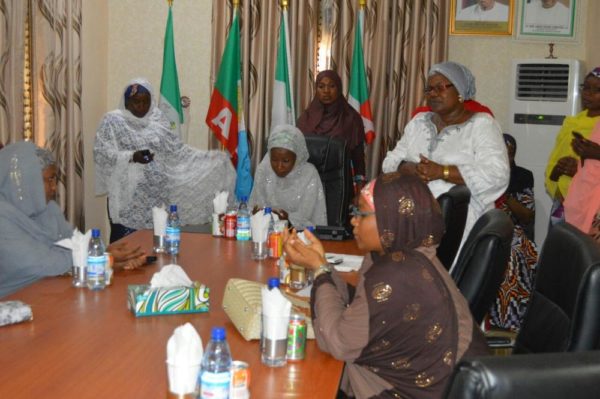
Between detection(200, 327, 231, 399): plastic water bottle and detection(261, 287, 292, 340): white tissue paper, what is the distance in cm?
23

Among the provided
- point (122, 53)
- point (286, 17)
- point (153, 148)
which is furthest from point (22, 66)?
point (286, 17)

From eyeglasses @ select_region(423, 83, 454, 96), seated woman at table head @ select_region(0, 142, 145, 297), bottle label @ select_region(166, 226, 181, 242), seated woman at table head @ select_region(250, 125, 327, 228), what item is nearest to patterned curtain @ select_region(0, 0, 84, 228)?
seated woman at table head @ select_region(250, 125, 327, 228)

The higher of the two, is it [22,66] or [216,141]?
[22,66]

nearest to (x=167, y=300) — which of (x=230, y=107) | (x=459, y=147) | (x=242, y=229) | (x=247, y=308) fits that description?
(x=247, y=308)

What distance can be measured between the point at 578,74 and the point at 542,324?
4094 millimetres

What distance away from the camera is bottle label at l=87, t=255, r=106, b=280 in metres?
2.37

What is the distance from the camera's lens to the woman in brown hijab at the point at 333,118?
5199mm

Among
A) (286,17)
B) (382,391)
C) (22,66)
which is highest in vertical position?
(286,17)

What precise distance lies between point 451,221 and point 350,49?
127 inches

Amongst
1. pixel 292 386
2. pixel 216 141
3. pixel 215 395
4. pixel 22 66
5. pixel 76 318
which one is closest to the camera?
pixel 215 395

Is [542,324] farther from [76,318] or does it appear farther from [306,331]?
[76,318]

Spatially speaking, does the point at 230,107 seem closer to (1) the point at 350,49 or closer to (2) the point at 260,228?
(1) the point at 350,49

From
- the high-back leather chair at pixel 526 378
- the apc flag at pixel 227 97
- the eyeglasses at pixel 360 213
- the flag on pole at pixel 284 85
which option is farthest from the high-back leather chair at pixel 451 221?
the apc flag at pixel 227 97

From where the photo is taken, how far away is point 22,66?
4.59m
